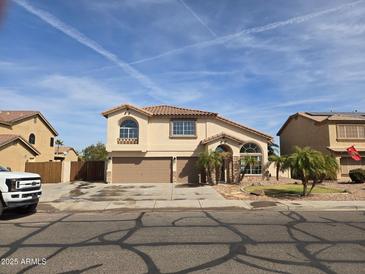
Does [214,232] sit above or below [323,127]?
below

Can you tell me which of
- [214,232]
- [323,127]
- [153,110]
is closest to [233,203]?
[214,232]

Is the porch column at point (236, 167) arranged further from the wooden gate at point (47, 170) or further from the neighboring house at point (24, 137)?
the neighboring house at point (24, 137)

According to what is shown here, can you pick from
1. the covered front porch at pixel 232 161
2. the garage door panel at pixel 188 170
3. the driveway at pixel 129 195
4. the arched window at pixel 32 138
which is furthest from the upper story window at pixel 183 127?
the arched window at pixel 32 138

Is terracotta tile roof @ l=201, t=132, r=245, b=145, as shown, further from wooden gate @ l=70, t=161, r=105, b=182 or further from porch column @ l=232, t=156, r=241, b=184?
wooden gate @ l=70, t=161, r=105, b=182

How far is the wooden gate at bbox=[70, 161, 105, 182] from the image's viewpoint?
92.5ft

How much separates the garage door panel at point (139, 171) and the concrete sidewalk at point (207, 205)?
11374 mm

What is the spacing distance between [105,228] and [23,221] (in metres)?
3.29

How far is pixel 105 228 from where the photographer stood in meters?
8.76

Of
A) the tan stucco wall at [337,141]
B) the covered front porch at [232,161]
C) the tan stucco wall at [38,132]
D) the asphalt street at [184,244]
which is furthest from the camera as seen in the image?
the tan stucco wall at [38,132]

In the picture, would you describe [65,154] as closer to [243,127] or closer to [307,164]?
[243,127]

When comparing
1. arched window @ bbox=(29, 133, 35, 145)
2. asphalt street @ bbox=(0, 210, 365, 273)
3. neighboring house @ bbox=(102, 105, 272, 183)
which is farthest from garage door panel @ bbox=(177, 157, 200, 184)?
arched window @ bbox=(29, 133, 35, 145)

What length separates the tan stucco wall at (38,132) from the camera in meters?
30.2

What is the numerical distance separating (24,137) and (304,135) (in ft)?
96.7

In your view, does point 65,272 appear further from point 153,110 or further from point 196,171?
point 153,110
